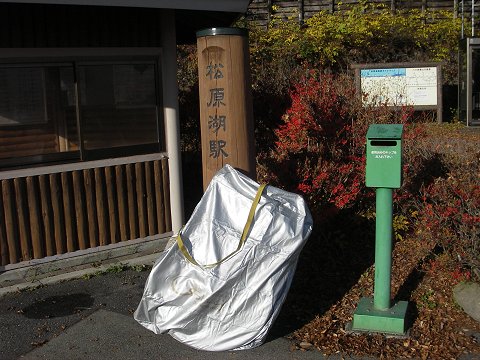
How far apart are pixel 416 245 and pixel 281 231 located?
2348 millimetres

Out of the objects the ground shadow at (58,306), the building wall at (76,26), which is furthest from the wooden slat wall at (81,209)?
the building wall at (76,26)

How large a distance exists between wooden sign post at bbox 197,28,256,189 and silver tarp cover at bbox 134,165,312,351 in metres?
0.51

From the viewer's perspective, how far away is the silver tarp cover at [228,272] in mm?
4188

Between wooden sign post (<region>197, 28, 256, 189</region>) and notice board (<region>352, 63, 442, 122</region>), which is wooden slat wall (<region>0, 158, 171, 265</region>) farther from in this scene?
notice board (<region>352, 63, 442, 122</region>)

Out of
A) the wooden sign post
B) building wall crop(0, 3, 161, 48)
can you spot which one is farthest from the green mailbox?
building wall crop(0, 3, 161, 48)

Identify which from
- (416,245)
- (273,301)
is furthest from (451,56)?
(273,301)

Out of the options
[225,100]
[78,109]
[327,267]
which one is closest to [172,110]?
[78,109]

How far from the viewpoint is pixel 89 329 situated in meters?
4.74

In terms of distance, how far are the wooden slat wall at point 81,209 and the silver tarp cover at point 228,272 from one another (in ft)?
6.71

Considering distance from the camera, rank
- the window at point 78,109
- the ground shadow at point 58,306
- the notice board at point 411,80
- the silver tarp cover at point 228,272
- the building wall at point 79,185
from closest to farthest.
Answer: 1. the silver tarp cover at point 228,272
2. the ground shadow at point 58,306
3. the building wall at point 79,185
4. the window at point 78,109
5. the notice board at point 411,80

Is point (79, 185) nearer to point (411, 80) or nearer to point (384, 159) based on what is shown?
point (384, 159)

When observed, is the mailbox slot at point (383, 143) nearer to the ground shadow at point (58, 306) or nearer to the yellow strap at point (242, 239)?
the yellow strap at point (242, 239)

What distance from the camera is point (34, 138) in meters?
6.02

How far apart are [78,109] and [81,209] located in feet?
3.52
